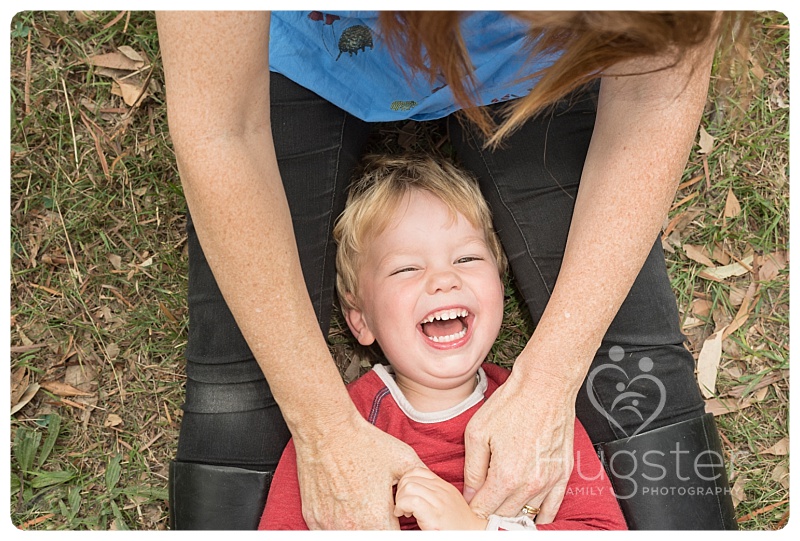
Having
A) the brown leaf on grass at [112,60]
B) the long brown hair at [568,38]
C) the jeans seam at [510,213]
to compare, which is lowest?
the jeans seam at [510,213]

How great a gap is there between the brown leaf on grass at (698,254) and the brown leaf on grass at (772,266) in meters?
0.17

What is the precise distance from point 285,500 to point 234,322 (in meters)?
0.49

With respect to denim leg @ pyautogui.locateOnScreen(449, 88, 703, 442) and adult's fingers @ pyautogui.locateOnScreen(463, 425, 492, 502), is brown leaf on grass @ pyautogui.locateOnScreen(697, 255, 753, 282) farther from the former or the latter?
adult's fingers @ pyautogui.locateOnScreen(463, 425, 492, 502)

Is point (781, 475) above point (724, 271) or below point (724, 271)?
below

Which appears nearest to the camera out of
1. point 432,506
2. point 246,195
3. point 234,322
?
point 246,195

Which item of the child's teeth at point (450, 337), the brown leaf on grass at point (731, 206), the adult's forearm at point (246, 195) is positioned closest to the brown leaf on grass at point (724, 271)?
the brown leaf on grass at point (731, 206)

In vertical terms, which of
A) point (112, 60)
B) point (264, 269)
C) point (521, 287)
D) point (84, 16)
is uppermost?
point (84, 16)

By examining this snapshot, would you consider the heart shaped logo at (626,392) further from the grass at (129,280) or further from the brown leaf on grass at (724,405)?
the brown leaf on grass at (724,405)

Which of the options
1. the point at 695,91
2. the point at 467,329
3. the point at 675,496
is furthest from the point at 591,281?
the point at 675,496

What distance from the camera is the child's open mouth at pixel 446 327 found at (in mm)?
2037

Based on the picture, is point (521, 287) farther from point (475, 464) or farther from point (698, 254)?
point (698, 254)

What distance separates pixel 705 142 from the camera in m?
2.54

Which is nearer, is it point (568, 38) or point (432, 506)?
point (568, 38)

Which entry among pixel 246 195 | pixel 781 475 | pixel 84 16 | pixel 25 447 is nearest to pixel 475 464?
pixel 246 195
